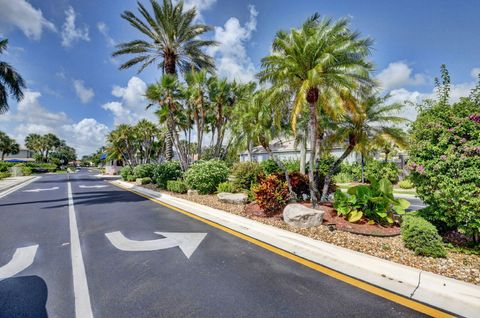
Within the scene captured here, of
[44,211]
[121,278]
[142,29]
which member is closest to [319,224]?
A: [121,278]

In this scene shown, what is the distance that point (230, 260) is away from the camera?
4.08m

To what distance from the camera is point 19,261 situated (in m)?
4.09

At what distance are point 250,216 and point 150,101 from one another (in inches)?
505

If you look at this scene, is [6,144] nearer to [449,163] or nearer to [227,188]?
[227,188]

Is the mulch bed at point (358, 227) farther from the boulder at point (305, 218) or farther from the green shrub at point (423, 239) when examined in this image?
the green shrub at point (423, 239)

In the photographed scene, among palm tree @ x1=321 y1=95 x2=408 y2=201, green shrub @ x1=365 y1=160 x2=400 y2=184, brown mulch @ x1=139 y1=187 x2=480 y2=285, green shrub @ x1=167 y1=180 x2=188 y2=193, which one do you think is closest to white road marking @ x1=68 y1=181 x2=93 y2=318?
brown mulch @ x1=139 y1=187 x2=480 y2=285

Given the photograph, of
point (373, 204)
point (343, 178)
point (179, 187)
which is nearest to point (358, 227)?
point (373, 204)

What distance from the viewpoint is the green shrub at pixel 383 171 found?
2112 centimetres

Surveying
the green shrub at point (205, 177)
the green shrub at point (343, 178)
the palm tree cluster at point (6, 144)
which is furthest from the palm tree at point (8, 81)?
the palm tree cluster at point (6, 144)

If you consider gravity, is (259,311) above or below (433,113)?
below

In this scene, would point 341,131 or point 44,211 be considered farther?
point 341,131

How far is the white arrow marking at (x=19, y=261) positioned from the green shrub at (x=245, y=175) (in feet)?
26.3

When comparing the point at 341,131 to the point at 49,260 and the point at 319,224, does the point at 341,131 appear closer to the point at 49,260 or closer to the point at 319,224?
the point at 319,224

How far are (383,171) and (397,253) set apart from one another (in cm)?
2012
